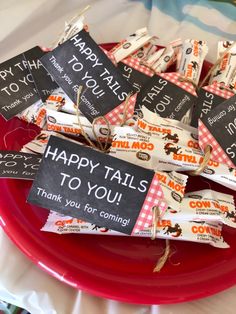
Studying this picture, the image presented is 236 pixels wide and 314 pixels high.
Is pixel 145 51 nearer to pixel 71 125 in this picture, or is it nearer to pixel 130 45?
pixel 130 45

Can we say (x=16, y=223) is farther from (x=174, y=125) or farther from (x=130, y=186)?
(x=174, y=125)

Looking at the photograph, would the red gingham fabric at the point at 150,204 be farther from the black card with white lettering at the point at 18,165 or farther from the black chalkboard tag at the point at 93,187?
the black card with white lettering at the point at 18,165

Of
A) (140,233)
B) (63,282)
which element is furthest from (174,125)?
(63,282)

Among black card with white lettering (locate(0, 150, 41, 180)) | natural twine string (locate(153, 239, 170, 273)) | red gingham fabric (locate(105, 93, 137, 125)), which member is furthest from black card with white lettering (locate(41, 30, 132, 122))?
natural twine string (locate(153, 239, 170, 273))

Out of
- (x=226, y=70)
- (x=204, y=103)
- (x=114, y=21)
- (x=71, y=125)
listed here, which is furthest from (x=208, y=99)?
(x=114, y=21)

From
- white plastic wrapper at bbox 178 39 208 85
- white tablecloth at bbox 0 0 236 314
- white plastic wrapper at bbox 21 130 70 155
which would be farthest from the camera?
white tablecloth at bbox 0 0 236 314

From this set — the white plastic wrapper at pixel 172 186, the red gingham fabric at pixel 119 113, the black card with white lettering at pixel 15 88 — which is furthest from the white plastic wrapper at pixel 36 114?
the white plastic wrapper at pixel 172 186

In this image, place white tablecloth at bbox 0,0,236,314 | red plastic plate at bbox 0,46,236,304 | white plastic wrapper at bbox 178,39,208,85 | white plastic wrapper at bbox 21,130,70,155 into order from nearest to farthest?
red plastic plate at bbox 0,46,236,304 → white plastic wrapper at bbox 21,130,70,155 → white plastic wrapper at bbox 178,39,208,85 → white tablecloth at bbox 0,0,236,314

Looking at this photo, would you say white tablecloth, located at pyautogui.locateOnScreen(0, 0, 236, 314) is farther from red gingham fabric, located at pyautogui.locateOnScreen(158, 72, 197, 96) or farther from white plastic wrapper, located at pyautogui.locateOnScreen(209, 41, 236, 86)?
red gingham fabric, located at pyautogui.locateOnScreen(158, 72, 197, 96)
